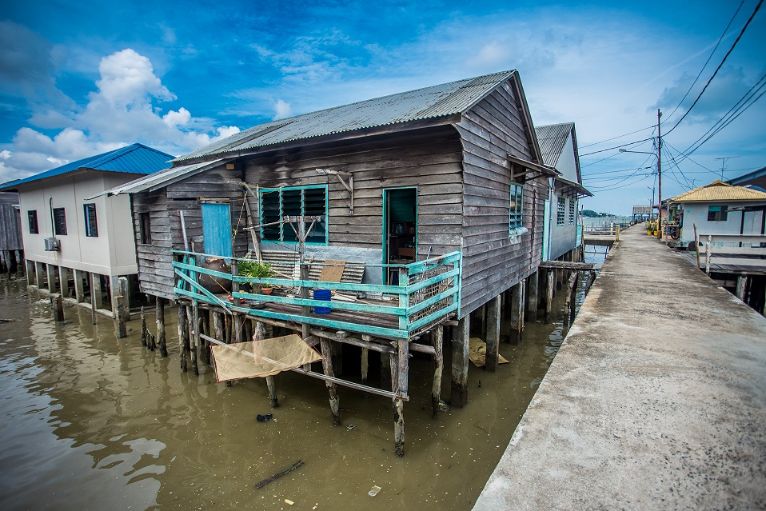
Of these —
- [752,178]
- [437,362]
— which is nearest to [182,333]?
[437,362]

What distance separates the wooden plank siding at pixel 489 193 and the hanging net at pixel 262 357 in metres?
3.55

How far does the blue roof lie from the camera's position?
14.2 metres

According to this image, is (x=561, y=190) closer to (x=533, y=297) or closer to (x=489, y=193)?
(x=533, y=297)

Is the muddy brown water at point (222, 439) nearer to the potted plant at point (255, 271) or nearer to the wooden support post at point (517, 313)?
the wooden support post at point (517, 313)

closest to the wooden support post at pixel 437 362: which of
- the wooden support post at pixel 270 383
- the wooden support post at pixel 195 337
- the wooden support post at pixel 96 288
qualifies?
the wooden support post at pixel 270 383

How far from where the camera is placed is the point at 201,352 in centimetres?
1005

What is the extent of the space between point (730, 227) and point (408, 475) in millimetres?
23789

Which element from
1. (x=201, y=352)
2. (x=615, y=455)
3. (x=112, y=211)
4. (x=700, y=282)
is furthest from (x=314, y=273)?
(x=700, y=282)

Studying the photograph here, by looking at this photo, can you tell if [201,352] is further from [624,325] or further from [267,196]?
[624,325]

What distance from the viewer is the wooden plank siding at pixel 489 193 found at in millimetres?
7930

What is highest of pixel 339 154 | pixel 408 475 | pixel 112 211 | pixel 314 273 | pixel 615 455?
pixel 339 154

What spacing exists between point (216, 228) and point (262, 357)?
16.8ft

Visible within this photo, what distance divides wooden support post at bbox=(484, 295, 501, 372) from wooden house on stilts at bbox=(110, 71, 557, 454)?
55 mm

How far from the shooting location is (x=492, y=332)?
32.8ft
